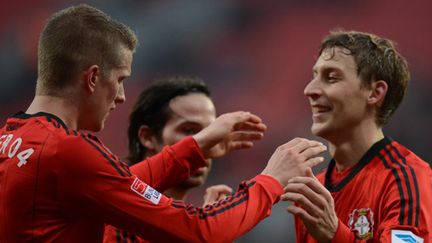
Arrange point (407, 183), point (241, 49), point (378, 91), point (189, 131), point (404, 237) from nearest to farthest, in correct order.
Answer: point (404, 237) < point (407, 183) < point (378, 91) < point (189, 131) < point (241, 49)

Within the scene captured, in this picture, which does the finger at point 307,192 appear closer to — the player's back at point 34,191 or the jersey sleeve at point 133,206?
the jersey sleeve at point 133,206

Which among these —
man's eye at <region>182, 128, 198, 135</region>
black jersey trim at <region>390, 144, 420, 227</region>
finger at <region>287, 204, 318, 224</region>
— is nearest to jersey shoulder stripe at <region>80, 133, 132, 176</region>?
finger at <region>287, 204, 318, 224</region>

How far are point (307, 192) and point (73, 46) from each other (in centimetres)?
113

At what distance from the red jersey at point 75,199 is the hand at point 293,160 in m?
0.25

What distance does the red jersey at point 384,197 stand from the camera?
2.87m

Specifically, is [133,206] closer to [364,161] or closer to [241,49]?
[364,161]

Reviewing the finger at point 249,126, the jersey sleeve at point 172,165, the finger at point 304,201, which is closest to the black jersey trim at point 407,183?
the finger at point 304,201

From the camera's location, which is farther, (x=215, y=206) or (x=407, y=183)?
(x=407, y=183)

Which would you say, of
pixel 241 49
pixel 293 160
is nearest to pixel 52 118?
pixel 293 160

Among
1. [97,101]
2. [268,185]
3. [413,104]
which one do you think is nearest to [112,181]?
[97,101]

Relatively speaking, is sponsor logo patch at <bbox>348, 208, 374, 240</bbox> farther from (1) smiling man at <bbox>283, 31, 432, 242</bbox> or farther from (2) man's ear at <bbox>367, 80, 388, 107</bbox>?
(2) man's ear at <bbox>367, 80, 388, 107</bbox>

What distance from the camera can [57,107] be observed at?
2.66 metres

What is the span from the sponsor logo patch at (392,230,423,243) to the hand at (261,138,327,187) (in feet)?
1.47

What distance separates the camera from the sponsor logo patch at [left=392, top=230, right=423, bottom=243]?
111 inches
